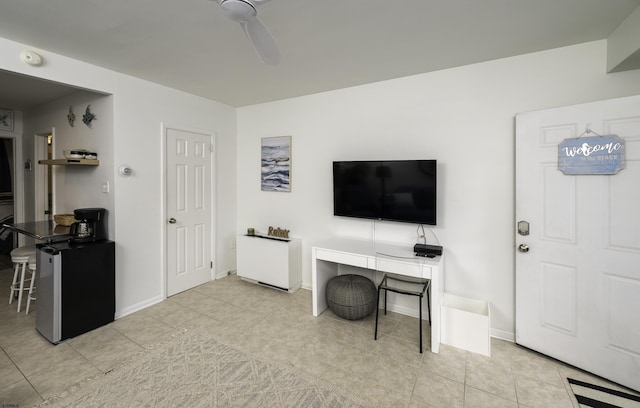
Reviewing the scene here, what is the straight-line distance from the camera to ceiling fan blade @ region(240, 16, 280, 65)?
1530 millimetres

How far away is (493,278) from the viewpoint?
257cm

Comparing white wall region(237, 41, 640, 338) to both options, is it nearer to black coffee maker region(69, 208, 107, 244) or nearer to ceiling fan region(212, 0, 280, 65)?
ceiling fan region(212, 0, 280, 65)

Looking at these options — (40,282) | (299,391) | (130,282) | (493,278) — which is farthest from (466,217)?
(40,282)

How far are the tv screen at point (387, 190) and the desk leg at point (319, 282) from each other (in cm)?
62

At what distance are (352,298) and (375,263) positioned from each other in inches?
19.1

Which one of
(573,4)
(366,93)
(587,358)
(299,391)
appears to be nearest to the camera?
(573,4)

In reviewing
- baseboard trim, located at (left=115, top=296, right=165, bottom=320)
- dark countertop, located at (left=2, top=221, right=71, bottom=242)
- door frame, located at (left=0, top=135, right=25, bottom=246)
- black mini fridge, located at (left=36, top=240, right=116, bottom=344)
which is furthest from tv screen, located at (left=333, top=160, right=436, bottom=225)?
door frame, located at (left=0, top=135, right=25, bottom=246)

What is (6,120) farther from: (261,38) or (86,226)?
(261,38)

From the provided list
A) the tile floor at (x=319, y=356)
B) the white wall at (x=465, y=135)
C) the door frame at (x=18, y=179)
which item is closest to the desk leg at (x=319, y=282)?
the tile floor at (x=319, y=356)

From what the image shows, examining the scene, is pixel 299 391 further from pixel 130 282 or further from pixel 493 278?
pixel 130 282

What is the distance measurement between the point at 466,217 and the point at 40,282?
4.05 m

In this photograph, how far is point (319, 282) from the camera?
3033 mm

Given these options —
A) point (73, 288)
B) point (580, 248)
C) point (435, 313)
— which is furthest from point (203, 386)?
point (580, 248)

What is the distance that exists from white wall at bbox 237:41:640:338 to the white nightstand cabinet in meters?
0.48
